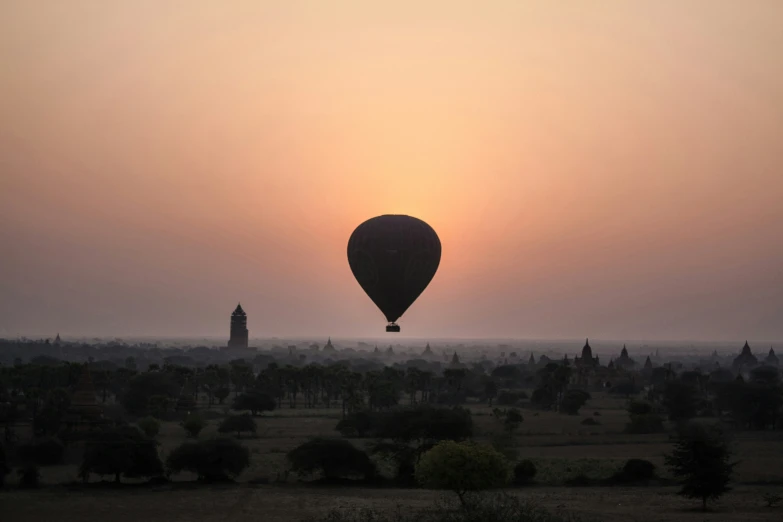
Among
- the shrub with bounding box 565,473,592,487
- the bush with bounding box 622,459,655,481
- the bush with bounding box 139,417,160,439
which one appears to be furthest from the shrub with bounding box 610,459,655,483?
the bush with bounding box 139,417,160,439

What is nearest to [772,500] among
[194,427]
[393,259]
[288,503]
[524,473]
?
[524,473]

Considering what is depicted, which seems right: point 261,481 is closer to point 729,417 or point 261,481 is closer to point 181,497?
point 181,497

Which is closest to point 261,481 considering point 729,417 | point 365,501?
point 365,501

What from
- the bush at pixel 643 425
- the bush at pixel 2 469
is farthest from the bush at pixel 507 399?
the bush at pixel 2 469

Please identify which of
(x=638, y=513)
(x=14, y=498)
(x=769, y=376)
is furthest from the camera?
(x=769, y=376)

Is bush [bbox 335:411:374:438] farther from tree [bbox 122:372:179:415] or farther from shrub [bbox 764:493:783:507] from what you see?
shrub [bbox 764:493:783:507]

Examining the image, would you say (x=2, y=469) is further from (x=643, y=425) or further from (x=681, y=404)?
(x=681, y=404)
